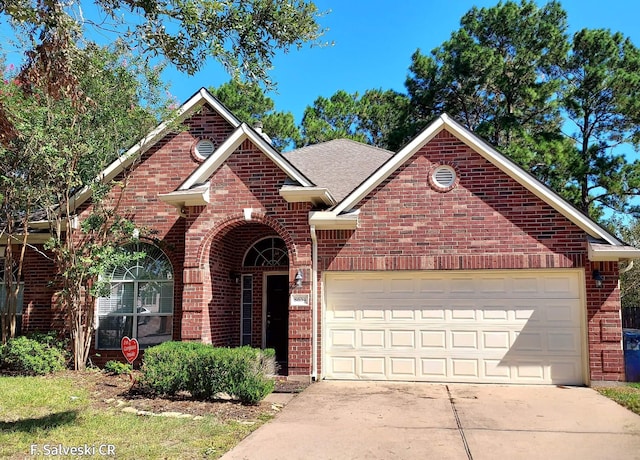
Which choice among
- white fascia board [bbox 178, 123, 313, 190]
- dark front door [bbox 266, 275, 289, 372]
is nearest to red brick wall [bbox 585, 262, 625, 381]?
white fascia board [bbox 178, 123, 313, 190]

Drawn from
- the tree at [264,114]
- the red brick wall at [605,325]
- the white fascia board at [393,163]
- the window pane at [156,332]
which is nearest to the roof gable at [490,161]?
the white fascia board at [393,163]

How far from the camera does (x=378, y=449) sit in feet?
21.0

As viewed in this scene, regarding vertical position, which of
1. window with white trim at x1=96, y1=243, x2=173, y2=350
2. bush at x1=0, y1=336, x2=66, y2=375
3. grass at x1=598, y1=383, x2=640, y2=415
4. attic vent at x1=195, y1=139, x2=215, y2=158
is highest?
attic vent at x1=195, y1=139, x2=215, y2=158

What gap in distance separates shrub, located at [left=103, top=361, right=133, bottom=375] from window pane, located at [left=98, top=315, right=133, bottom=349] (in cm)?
85

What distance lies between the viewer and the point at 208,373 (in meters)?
9.04

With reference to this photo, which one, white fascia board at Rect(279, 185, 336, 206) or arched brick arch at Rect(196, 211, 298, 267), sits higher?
white fascia board at Rect(279, 185, 336, 206)

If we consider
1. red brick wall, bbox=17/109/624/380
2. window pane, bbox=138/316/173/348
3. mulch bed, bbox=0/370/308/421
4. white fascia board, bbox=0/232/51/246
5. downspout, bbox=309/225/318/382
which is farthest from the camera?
white fascia board, bbox=0/232/51/246

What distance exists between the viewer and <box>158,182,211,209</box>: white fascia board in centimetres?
1141

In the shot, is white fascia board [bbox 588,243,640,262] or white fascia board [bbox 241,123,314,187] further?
white fascia board [bbox 241,123,314,187]

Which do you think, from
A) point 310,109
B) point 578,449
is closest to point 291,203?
point 578,449

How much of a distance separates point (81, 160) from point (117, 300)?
332cm

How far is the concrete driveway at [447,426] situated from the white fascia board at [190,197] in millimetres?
4531

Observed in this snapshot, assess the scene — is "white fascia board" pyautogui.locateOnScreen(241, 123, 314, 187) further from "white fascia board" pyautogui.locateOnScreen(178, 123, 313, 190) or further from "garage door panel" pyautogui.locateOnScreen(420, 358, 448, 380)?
"garage door panel" pyautogui.locateOnScreen(420, 358, 448, 380)

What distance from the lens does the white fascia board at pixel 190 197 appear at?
1141cm
